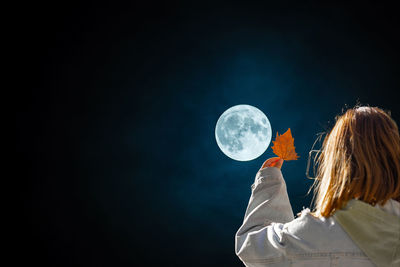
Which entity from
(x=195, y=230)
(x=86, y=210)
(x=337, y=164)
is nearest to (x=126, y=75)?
(x=86, y=210)

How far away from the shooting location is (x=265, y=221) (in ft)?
3.53

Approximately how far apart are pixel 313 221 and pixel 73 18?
3811mm

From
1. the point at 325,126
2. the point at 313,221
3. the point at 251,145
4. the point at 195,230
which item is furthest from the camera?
the point at 195,230

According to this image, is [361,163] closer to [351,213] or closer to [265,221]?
[351,213]

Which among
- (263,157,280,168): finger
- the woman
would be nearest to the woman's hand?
(263,157,280,168): finger

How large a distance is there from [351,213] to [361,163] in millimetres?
120

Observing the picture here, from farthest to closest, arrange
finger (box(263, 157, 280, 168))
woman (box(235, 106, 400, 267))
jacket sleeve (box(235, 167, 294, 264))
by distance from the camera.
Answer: finger (box(263, 157, 280, 168))
jacket sleeve (box(235, 167, 294, 264))
woman (box(235, 106, 400, 267))

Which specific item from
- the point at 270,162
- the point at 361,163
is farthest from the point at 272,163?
the point at 361,163

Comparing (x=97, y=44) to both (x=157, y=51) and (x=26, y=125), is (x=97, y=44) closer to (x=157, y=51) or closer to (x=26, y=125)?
(x=157, y=51)

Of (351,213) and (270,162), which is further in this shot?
(270,162)

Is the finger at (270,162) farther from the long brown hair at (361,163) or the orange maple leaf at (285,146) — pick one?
the long brown hair at (361,163)

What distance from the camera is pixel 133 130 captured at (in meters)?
4.13

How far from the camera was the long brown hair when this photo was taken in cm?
84

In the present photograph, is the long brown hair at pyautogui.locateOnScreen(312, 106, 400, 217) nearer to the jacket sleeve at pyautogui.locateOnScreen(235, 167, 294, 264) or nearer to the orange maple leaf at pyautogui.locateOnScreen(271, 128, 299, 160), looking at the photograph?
the jacket sleeve at pyautogui.locateOnScreen(235, 167, 294, 264)
